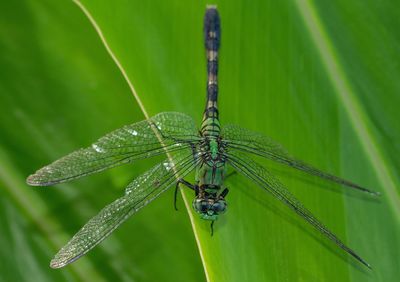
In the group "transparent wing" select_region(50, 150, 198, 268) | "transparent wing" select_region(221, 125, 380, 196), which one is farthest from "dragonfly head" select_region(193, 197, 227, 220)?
"transparent wing" select_region(221, 125, 380, 196)

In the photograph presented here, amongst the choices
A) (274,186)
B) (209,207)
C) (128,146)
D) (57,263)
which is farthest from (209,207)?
(57,263)

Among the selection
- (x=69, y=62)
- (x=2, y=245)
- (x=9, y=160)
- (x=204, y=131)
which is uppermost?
(x=69, y=62)

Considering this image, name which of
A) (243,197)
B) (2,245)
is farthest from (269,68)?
(2,245)

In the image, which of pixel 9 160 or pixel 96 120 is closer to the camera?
pixel 9 160

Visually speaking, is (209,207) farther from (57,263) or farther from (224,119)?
(57,263)

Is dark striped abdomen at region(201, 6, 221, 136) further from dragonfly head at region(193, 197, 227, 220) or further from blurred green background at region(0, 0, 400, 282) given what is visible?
dragonfly head at region(193, 197, 227, 220)

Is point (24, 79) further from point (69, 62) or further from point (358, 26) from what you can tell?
point (358, 26)
